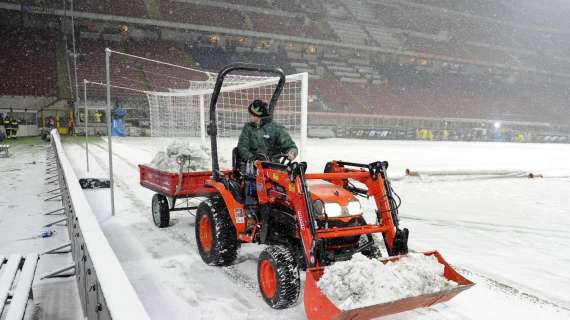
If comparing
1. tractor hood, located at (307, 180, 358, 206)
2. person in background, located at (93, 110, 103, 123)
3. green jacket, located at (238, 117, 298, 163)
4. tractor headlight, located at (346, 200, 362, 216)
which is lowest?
tractor headlight, located at (346, 200, 362, 216)

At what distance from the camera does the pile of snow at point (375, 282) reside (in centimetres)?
229

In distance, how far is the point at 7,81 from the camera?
23250 millimetres

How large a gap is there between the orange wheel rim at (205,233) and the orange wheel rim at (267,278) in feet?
3.26

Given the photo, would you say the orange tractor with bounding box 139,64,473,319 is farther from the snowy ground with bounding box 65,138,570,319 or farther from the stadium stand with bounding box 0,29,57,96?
the stadium stand with bounding box 0,29,57,96

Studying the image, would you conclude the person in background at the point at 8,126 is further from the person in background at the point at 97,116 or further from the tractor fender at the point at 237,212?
the tractor fender at the point at 237,212

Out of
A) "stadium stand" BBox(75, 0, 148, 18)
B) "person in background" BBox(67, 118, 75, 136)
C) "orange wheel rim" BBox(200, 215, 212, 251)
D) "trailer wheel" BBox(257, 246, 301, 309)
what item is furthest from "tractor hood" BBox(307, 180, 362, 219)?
"stadium stand" BBox(75, 0, 148, 18)

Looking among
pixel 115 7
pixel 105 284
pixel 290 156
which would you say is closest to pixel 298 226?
pixel 290 156

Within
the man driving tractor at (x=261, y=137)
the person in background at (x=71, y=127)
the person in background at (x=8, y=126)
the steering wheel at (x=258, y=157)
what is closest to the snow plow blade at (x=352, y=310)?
the steering wheel at (x=258, y=157)

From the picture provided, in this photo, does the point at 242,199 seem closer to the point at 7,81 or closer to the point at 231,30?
the point at 7,81

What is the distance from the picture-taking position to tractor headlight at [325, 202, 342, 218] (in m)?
2.84

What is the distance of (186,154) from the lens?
511 centimetres

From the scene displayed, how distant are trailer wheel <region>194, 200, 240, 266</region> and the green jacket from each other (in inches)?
20.3

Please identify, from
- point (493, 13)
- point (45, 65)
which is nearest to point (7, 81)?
point (45, 65)

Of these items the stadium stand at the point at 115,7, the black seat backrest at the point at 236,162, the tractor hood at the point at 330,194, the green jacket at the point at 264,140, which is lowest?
the tractor hood at the point at 330,194
